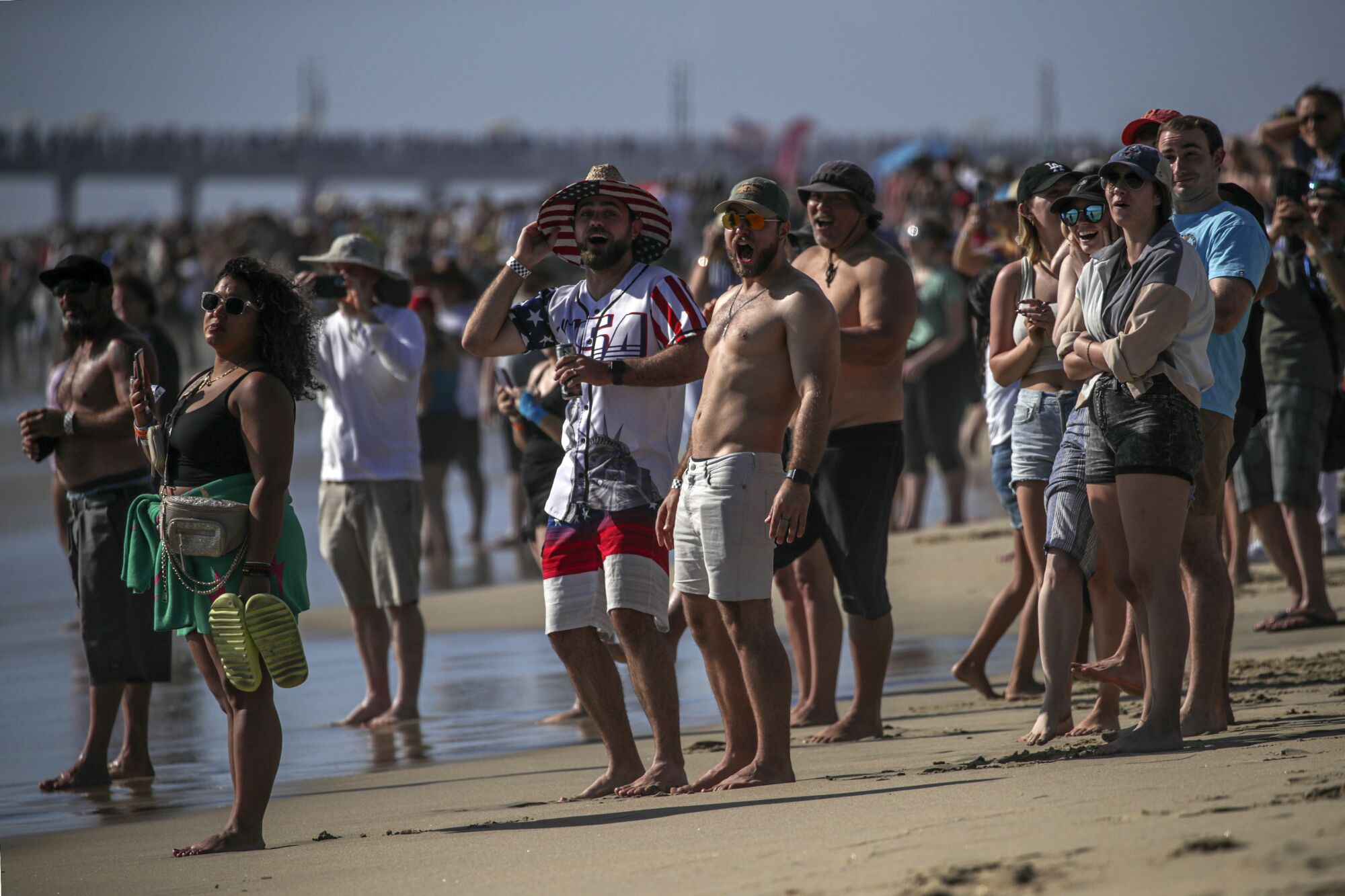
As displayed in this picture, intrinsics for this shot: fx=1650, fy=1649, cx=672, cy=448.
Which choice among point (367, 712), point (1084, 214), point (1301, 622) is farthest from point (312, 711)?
point (1301, 622)

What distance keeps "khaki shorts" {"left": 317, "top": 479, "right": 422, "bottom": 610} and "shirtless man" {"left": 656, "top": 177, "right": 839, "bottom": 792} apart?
8.80 ft

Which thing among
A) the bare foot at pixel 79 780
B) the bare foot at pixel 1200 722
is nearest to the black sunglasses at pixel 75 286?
the bare foot at pixel 79 780

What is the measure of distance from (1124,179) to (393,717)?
13.9 feet

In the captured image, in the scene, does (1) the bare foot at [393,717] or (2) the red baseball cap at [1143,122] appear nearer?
(2) the red baseball cap at [1143,122]

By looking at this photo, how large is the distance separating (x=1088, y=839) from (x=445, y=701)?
4888mm

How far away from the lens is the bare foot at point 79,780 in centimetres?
653

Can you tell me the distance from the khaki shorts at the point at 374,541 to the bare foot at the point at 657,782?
2.67 metres

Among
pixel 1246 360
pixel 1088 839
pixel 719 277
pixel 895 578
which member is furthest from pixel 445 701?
pixel 1088 839

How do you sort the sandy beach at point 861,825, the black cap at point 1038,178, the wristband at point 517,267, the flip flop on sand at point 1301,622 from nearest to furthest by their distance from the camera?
the sandy beach at point 861,825, the wristband at point 517,267, the black cap at point 1038,178, the flip flop on sand at point 1301,622

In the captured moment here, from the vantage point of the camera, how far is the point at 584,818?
5.05 metres

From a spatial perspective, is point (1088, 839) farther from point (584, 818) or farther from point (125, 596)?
point (125, 596)

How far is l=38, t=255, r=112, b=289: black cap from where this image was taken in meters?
6.86

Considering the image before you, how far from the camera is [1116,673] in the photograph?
5.58 metres

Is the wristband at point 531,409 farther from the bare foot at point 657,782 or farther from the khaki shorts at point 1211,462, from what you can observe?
the khaki shorts at point 1211,462
